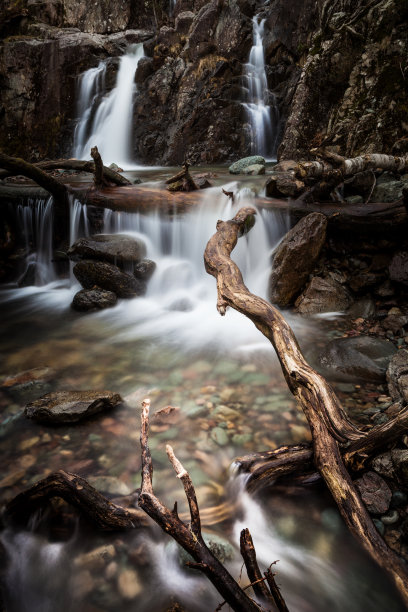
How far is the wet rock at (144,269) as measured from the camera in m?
6.14

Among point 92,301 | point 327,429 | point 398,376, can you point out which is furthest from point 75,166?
point 327,429

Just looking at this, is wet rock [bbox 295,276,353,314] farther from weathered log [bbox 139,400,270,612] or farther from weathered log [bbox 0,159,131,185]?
weathered log [bbox 0,159,131,185]

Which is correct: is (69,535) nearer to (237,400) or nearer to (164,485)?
(164,485)

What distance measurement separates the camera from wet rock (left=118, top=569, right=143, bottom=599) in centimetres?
171

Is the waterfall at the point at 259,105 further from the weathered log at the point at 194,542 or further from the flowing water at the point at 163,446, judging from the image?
the weathered log at the point at 194,542

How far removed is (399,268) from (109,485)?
170 inches

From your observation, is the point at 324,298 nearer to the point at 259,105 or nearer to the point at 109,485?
the point at 109,485

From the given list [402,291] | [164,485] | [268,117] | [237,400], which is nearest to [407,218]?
[402,291]

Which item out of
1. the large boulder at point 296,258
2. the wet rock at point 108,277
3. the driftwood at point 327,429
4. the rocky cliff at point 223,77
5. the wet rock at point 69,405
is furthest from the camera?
the rocky cliff at point 223,77

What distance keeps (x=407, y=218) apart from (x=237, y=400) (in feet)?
11.5

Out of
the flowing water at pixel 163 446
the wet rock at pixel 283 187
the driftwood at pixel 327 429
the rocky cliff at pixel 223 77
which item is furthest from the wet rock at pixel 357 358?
the rocky cliff at pixel 223 77

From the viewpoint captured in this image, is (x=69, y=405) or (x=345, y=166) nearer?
(x=69, y=405)

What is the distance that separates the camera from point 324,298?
4.90m

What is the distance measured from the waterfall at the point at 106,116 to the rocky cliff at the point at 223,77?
0.44 m
